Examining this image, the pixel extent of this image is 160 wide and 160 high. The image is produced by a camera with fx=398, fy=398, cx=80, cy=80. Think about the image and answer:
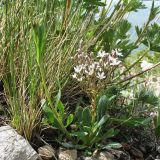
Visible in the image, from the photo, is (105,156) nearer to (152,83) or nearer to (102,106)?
(102,106)

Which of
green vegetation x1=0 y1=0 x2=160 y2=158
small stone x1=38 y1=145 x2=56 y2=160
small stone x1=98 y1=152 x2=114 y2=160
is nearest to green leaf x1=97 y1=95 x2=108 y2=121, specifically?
green vegetation x1=0 y1=0 x2=160 y2=158

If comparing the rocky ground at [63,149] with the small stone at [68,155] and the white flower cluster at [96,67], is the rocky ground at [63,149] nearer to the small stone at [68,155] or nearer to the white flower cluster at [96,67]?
the small stone at [68,155]

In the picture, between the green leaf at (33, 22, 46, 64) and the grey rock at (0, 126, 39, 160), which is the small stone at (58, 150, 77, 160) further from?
the green leaf at (33, 22, 46, 64)

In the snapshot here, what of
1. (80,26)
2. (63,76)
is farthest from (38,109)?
(80,26)

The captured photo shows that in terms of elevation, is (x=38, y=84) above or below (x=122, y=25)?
below

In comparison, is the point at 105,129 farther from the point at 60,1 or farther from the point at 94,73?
the point at 60,1

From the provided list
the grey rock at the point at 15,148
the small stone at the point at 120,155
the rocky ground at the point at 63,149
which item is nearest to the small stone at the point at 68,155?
the rocky ground at the point at 63,149

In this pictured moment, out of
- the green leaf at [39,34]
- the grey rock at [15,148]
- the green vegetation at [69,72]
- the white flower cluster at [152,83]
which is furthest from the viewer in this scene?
the white flower cluster at [152,83]
